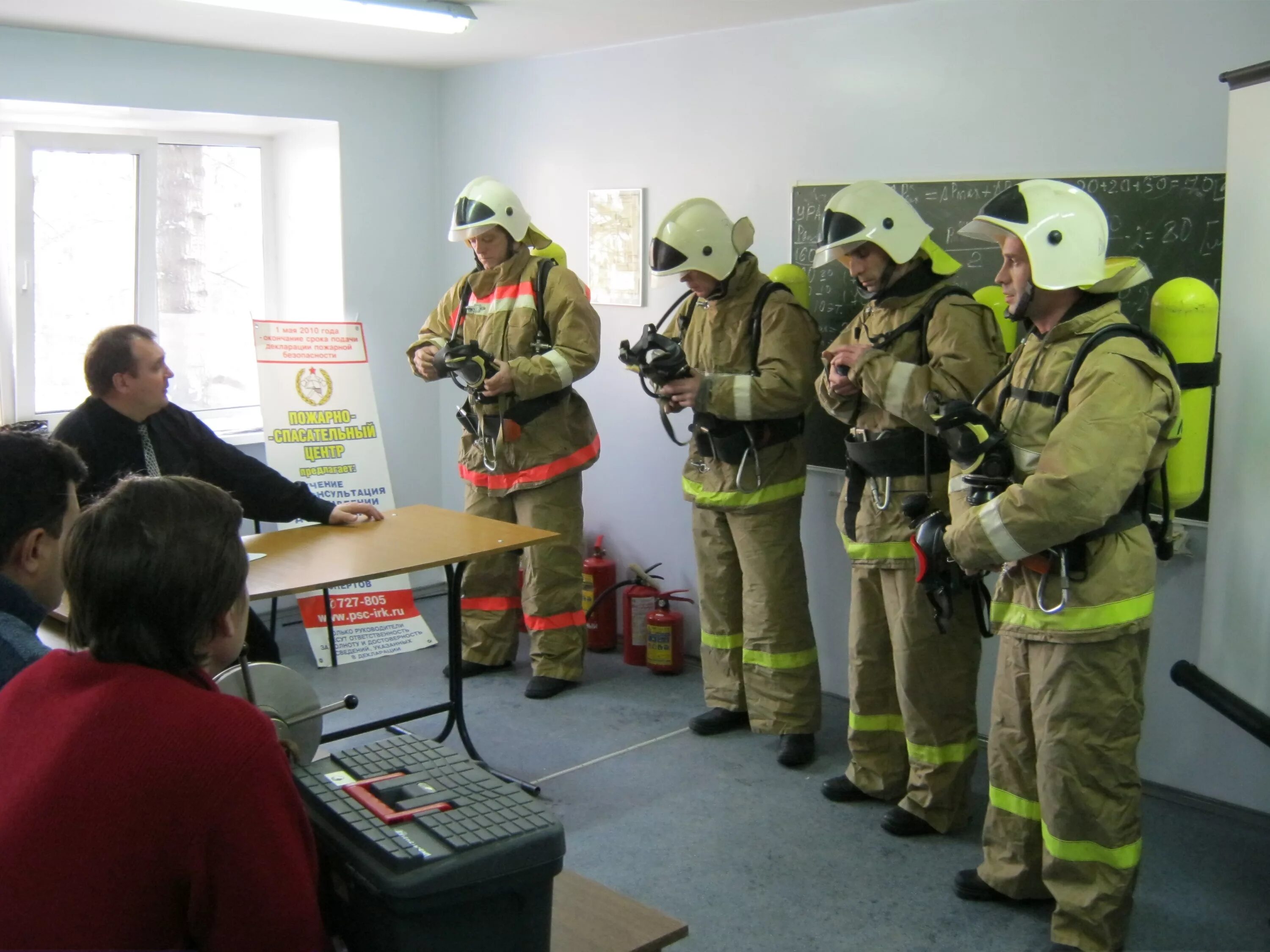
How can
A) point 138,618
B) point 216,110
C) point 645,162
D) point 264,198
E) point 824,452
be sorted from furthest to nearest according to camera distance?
point 264,198, point 216,110, point 645,162, point 824,452, point 138,618

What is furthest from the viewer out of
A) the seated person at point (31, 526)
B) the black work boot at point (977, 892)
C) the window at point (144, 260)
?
the window at point (144, 260)

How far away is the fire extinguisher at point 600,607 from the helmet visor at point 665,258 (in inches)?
62.2

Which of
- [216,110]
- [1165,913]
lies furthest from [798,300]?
[216,110]

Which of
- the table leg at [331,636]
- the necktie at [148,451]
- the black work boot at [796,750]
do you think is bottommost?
the black work boot at [796,750]

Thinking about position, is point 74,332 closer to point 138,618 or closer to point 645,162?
point 645,162

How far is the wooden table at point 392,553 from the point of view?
117 inches

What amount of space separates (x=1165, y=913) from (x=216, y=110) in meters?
4.64

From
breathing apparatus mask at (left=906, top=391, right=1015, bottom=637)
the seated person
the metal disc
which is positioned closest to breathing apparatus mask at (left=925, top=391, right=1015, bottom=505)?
breathing apparatus mask at (left=906, top=391, right=1015, bottom=637)

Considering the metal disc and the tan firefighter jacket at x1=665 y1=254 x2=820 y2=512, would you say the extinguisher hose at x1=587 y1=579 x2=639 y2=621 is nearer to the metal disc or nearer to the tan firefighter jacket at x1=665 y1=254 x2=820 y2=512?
the tan firefighter jacket at x1=665 y1=254 x2=820 y2=512

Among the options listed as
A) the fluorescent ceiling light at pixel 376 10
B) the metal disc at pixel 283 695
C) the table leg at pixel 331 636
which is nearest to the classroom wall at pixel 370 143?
the fluorescent ceiling light at pixel 376 10

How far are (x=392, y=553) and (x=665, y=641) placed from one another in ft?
5.54

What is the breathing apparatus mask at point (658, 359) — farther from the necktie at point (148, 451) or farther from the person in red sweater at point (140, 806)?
the person in red sweater at point (140, 806)

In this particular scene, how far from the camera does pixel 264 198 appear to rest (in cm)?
587

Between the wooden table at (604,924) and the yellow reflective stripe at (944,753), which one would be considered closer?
the wooden table at (604,924)
